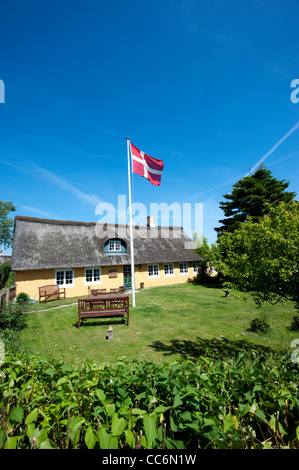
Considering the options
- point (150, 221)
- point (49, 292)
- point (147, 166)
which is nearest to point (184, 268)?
point (150, 221)

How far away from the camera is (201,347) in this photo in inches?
295

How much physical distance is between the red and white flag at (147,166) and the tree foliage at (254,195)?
1379 centimetres

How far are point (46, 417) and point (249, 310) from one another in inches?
527

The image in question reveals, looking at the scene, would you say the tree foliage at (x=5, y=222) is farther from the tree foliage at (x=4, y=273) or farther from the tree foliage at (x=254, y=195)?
the tree foliage at (x=254, y=195)

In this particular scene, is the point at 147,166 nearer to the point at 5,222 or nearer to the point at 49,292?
the point at 49,292

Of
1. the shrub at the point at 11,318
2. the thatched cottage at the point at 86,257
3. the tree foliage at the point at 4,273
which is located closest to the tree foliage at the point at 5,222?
the tree foliage at the point at 4,273

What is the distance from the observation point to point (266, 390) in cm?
213

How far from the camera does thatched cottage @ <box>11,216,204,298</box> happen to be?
1820cm

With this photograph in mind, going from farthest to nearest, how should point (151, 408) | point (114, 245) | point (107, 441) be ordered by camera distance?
point (114, 245)
point (151, 408)
point (107, 441)

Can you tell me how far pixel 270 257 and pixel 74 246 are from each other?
18.9 metres

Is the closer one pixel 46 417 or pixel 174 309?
pixel 46 417

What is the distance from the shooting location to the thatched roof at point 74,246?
18.5 meters
